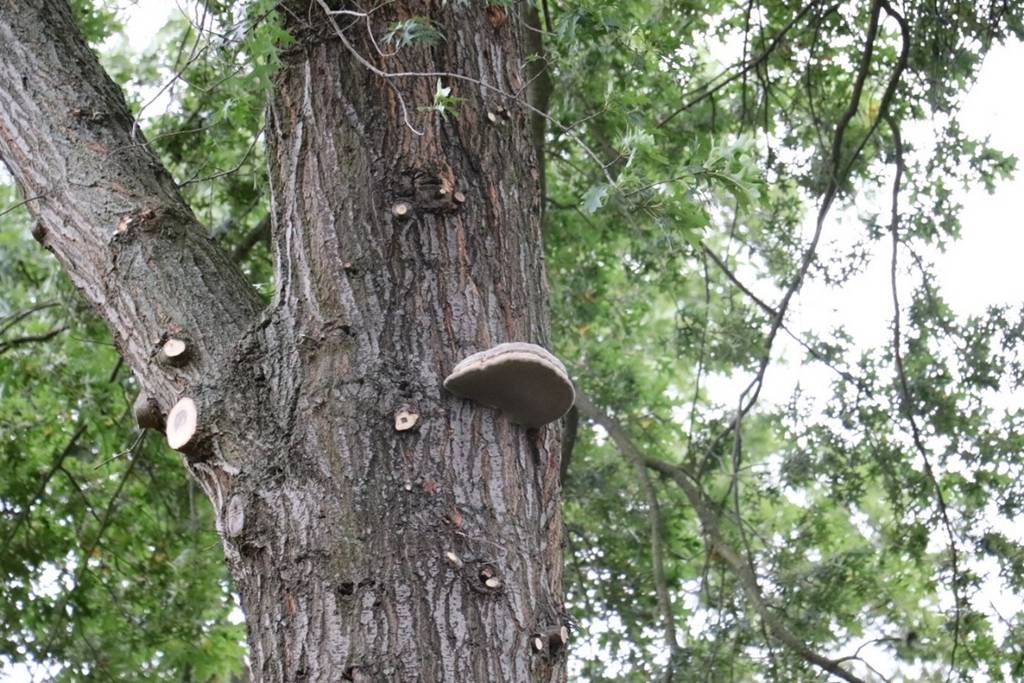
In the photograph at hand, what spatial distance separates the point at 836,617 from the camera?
273 inches

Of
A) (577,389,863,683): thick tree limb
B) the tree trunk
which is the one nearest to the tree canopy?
(577,389,863,683): thick tree limb

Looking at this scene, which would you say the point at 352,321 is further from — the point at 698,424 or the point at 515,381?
the point at 698,424

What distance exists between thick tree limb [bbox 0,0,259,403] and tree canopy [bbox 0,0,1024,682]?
1.48 meters

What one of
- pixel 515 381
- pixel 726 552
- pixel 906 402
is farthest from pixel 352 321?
pixel 906 402

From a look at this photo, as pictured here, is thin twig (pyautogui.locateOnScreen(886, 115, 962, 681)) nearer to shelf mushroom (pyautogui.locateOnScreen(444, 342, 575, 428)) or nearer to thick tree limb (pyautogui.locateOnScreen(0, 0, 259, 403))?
shelf mushroom (pyautogui.locateOnScreen(444, 342, 575, 428))

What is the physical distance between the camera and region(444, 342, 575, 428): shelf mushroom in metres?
2.59

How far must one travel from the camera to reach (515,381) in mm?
2607

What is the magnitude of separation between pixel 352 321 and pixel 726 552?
3646 millimetres

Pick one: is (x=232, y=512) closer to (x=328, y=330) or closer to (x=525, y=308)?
(x=328, y=330)

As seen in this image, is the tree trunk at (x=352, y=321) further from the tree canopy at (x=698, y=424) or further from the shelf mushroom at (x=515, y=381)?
the tree canopy at (x=698, y=424)

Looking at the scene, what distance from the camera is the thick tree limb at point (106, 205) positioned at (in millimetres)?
2885

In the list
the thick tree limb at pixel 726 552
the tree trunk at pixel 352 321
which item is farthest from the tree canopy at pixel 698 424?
the tree trunk at pixel 352 321

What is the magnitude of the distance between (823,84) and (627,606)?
3470 mm

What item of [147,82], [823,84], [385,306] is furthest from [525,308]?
[147,82]
